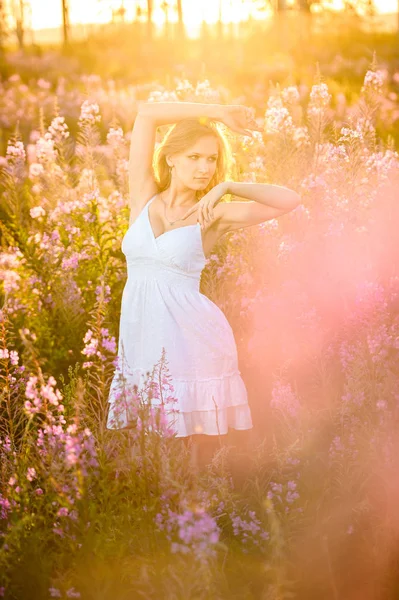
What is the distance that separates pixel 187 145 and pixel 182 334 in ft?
3.09

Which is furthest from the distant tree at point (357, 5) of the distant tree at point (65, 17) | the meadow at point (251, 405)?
the meadow at point (251, 405)

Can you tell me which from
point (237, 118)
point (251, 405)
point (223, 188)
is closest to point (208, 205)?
point (223, 188)

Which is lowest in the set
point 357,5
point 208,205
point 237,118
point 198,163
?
point 208,205

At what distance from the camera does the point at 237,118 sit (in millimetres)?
3617

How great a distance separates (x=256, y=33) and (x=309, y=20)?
378cm

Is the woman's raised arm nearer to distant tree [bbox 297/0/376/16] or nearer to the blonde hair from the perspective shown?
the blonde hair

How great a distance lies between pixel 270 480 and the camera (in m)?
3.46

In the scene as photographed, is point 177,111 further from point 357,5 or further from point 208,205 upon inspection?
point 357,5

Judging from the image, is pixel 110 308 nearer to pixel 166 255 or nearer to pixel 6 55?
pixel 166 255

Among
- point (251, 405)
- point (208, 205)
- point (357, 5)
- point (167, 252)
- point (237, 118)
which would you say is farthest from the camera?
point (357, 5)

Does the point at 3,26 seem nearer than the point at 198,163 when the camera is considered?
No

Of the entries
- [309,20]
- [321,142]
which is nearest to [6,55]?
[309,20]

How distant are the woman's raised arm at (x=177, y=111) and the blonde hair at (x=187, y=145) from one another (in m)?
0.05

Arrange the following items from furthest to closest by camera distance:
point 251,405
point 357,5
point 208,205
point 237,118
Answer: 1. point 357,5
2. point 251,405
3. point 237,118
4. point 208,205
